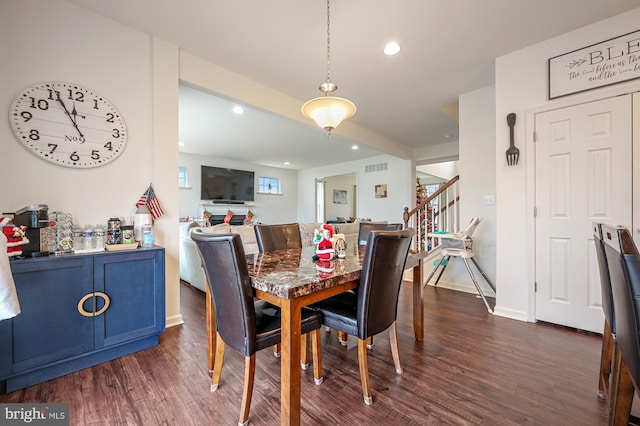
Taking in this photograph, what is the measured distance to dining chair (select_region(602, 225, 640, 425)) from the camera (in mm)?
864

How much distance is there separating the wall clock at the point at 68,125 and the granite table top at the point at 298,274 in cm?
169

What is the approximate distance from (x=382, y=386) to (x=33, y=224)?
253 cm

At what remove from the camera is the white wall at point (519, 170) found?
2.54m

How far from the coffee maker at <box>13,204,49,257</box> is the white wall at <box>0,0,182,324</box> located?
10.4 inches

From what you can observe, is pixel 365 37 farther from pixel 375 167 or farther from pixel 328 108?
pixel 375 167

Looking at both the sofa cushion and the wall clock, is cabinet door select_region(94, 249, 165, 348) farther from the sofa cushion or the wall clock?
the sofa cushion

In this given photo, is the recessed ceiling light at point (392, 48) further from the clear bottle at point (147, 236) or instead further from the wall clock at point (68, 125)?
the clear bottle at point (147, 236)

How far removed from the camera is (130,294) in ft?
6.60

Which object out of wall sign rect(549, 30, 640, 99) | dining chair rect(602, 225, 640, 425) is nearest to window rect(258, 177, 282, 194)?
wall sign rect(549, 30, 640, 99)

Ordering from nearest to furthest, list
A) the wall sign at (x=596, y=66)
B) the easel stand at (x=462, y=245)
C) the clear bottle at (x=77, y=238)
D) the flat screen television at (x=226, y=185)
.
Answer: the clear bottle at (x=77, y=238) → the wall sign at (x=596, y=66) → the easel stand at (x=462, y=245) → the flat screen television at (x=226, y=185)

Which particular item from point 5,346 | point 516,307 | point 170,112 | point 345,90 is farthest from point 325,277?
point 345,90

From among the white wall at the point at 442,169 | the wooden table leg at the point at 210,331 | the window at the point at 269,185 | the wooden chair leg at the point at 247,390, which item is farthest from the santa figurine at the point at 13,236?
the white wall at the point at 442,169

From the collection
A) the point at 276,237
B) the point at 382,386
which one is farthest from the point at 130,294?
the point at 382,386

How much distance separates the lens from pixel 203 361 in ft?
6.26
